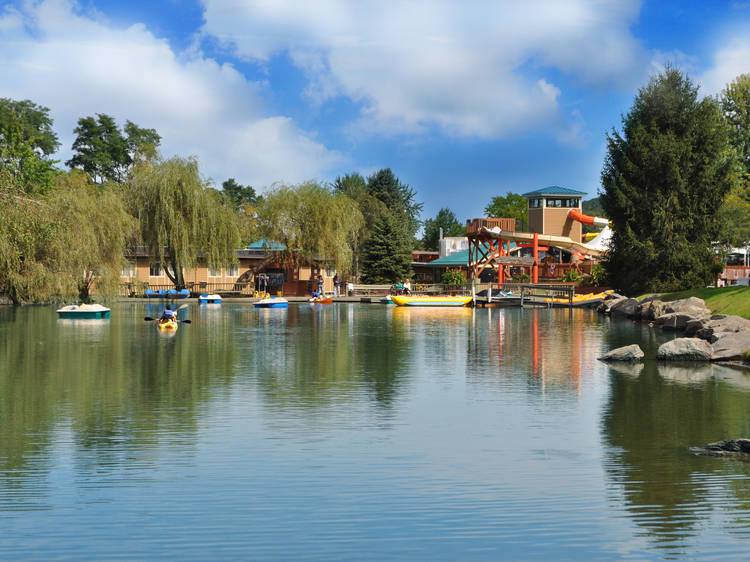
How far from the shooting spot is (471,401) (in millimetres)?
20266

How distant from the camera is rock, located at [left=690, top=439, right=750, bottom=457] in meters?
13.9

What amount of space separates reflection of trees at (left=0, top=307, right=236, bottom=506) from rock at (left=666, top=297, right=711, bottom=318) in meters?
23.6

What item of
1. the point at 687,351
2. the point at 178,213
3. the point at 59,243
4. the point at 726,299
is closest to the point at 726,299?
the point at 726,299

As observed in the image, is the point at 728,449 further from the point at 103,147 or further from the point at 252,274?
the point at 103,147

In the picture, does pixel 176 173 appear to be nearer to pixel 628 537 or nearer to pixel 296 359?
pixel 296 359

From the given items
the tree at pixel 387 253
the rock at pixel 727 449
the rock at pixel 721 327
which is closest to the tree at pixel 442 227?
the tree at pixel 387 253

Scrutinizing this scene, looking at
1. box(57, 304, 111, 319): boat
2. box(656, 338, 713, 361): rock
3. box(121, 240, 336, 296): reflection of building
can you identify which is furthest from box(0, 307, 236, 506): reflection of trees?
box(121, 240, 336, 296): reflection of building

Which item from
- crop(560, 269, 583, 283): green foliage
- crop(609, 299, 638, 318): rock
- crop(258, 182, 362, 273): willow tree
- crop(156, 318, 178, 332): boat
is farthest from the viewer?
crop(560, 269, 583, 283): green foliage

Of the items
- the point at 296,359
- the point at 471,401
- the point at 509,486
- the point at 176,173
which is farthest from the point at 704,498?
the point at 176,173

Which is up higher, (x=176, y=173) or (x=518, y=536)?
(x=176, y=173)

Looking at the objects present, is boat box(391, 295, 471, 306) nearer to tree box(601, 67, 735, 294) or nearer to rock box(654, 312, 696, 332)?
tree box(601, 67, 735, 294)

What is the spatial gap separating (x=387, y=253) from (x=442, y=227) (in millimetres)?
39272

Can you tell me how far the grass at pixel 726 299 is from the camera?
1574 inches

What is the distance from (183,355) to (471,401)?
13.6m
